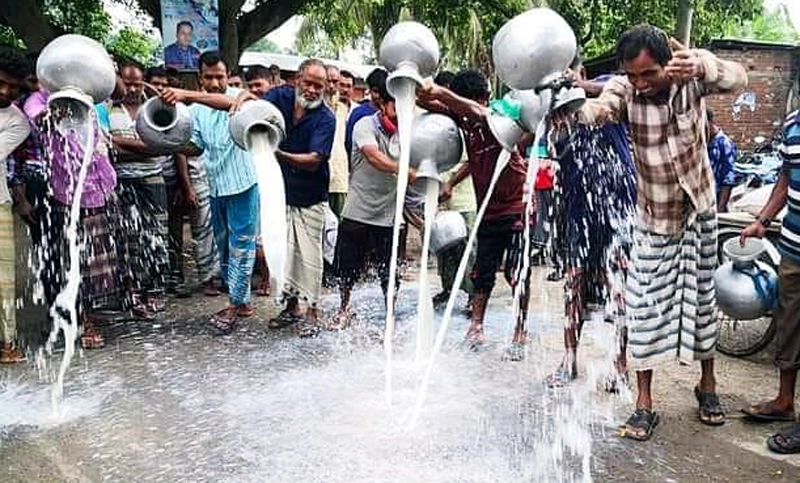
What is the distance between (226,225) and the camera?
5160 mm

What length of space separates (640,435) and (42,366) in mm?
3170

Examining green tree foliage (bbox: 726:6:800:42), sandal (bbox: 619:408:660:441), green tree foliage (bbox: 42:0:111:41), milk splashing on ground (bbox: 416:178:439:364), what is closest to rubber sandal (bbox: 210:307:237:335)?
milk splashing on ground (bbox: 416:178:439:364)

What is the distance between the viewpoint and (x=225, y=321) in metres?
4.88

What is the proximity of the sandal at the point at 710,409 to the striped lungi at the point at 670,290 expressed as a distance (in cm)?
30

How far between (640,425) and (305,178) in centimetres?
251

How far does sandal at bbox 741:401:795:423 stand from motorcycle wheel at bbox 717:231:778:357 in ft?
2.63

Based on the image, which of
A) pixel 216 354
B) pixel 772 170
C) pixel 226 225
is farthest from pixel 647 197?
pixel 772 170

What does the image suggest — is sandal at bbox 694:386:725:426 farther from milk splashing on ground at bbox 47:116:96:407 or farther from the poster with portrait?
the poster with portrait

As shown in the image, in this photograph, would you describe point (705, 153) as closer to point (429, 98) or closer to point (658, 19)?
point (429, 98)

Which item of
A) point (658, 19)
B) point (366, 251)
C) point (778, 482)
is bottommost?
point (778, 482)

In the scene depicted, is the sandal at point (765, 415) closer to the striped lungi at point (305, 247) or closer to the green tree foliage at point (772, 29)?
the striped lungi at point (305, 247)

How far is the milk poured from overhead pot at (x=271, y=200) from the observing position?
416cm

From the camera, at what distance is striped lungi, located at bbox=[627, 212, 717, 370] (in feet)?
10.9

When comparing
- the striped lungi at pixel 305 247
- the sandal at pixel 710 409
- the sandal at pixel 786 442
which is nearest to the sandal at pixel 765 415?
the sandal at pixel 710 409
